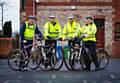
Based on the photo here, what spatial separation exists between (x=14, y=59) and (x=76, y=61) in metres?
2.31

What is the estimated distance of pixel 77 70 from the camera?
739 inches

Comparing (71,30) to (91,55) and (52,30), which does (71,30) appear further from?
(91,55)

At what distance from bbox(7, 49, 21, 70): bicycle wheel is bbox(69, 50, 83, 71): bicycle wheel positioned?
1.95 m

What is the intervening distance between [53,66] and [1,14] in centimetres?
4895

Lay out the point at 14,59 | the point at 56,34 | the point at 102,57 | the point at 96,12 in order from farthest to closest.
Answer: the point at 96,12
the point at 102,57
the point at 56,34
the point at 14,59

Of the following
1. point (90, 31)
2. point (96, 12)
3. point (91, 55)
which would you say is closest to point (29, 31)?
point (90, 31)

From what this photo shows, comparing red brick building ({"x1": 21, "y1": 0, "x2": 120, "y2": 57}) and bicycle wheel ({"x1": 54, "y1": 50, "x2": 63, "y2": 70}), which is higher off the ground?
red brick building ({"x1": 21, "y1": 0, "x2": 120, "y2": 57})

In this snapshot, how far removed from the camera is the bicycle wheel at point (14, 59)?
62.2 ft

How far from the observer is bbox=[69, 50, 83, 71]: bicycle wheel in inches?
744

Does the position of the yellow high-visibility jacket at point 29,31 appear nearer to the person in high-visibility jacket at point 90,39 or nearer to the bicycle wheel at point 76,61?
the bicycle wheel at point 76,61

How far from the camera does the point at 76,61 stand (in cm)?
1897

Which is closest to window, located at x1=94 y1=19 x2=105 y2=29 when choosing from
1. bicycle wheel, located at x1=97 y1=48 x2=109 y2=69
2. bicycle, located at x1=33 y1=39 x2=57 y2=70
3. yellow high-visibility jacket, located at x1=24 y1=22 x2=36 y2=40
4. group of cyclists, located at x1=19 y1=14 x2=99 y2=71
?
bicycle wheel, located at x1=97 y1=48 x2=109 y2=69

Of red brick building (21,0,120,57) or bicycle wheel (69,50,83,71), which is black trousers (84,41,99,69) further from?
red brick building (21,0,120,57)

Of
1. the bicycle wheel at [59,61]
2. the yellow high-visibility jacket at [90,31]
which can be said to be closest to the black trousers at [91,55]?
the yellow high-visibility jacket at [90,31]
